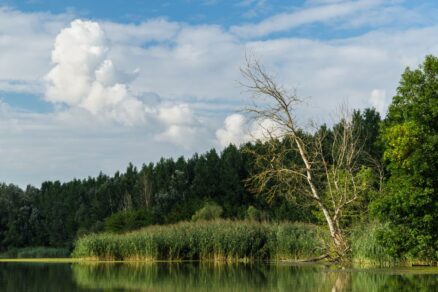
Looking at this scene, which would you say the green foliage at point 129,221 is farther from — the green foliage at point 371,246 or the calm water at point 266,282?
the calm water at point 266,282

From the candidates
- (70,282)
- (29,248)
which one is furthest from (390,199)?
(29,248)

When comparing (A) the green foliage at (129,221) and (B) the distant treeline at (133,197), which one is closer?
(A) the green foliage at (129,221)

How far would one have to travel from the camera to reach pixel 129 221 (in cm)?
5147

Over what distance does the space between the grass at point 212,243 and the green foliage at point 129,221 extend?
12.5m

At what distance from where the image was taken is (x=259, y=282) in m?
19.7

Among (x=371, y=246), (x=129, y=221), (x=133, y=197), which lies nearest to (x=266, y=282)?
(x=371, y=246)

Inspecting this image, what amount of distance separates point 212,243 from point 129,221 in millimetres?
17746

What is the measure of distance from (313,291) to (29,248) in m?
52.2

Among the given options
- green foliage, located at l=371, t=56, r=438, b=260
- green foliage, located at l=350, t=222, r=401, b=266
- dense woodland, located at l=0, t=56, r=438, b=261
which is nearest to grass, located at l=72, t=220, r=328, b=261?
dense woodland, located at l=0, t=56, r=438, b=261

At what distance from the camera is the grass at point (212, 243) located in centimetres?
3284

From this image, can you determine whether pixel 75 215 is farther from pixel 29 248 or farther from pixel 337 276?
pixel 337 276

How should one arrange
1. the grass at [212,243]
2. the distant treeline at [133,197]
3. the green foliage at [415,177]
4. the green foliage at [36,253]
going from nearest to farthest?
the green foliage at [415,177]
the grass at [212,243]
the green foliage at [36,253]
the distant treeline at [133,197]

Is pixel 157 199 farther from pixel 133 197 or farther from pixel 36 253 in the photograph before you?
pixel 36 253

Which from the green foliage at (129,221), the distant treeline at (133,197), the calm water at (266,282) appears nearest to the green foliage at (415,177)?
the calm water at (266,282)
